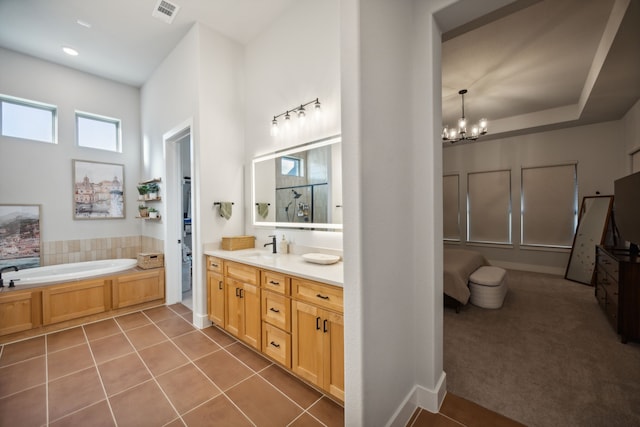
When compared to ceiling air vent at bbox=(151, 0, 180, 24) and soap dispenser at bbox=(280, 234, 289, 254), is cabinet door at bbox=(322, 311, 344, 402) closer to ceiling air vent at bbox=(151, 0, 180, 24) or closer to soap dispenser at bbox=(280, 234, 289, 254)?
soap dispenser at bbox=(280, 234, 289, 254)

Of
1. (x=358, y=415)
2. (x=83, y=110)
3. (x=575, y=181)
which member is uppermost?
(x=83, y=110)

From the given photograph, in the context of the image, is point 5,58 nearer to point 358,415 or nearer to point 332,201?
point 332,201

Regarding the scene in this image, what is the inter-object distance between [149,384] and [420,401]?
6.66ft

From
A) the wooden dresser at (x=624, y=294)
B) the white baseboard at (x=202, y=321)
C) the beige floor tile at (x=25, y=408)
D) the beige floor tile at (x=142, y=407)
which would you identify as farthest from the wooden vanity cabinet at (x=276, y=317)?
the wooden dresser at (x=624, y=294)

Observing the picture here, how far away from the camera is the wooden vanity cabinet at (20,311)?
8.55 feet

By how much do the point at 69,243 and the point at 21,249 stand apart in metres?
0.47

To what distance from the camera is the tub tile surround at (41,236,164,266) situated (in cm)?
360

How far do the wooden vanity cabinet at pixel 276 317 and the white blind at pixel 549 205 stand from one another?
5.58 m

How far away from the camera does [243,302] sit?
2400 mm

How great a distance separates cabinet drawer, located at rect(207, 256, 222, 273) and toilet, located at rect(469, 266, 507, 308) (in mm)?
3198

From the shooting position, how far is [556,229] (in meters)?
4.91

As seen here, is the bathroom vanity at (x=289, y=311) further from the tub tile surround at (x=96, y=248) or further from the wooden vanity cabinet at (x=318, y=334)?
the tub tile surround at (x=96, y=248)

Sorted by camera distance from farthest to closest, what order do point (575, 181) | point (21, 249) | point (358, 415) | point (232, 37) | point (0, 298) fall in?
point (575, 181) < point (21, 249) < point (232, 37) < point (0, 298) < point (358, 415)

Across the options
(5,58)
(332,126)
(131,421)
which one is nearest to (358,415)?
(131,421)
